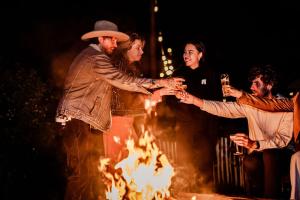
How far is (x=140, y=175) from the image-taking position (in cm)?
507

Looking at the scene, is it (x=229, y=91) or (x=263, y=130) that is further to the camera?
(x=263, y=130)

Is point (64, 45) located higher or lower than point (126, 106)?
higher

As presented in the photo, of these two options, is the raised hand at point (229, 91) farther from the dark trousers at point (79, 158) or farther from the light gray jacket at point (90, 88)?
the dark trousers at point (79, 158)

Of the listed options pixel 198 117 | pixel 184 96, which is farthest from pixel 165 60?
pixel 184 96

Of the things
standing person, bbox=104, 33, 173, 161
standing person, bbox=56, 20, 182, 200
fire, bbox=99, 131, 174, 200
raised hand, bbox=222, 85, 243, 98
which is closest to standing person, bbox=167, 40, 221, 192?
standing person, bbox=104, 33, 173, 161

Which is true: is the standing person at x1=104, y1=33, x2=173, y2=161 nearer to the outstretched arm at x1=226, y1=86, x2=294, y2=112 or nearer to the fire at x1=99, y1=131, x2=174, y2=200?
the fire at x1=99, y1=131, x2=174, y2=200

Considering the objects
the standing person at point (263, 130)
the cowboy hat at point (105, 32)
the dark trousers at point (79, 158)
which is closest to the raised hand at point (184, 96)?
the standing person at point (263, 130)

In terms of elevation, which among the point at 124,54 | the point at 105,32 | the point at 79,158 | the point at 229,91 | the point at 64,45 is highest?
the point at 64,45

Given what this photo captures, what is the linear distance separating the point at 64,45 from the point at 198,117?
7.51 meters

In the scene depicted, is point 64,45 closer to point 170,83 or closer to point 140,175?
point 170,83

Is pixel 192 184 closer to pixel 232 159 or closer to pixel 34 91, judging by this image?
pixel 232 159

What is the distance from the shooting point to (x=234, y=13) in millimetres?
12680

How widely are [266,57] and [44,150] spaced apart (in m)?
8.30

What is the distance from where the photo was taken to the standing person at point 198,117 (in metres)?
5.99
